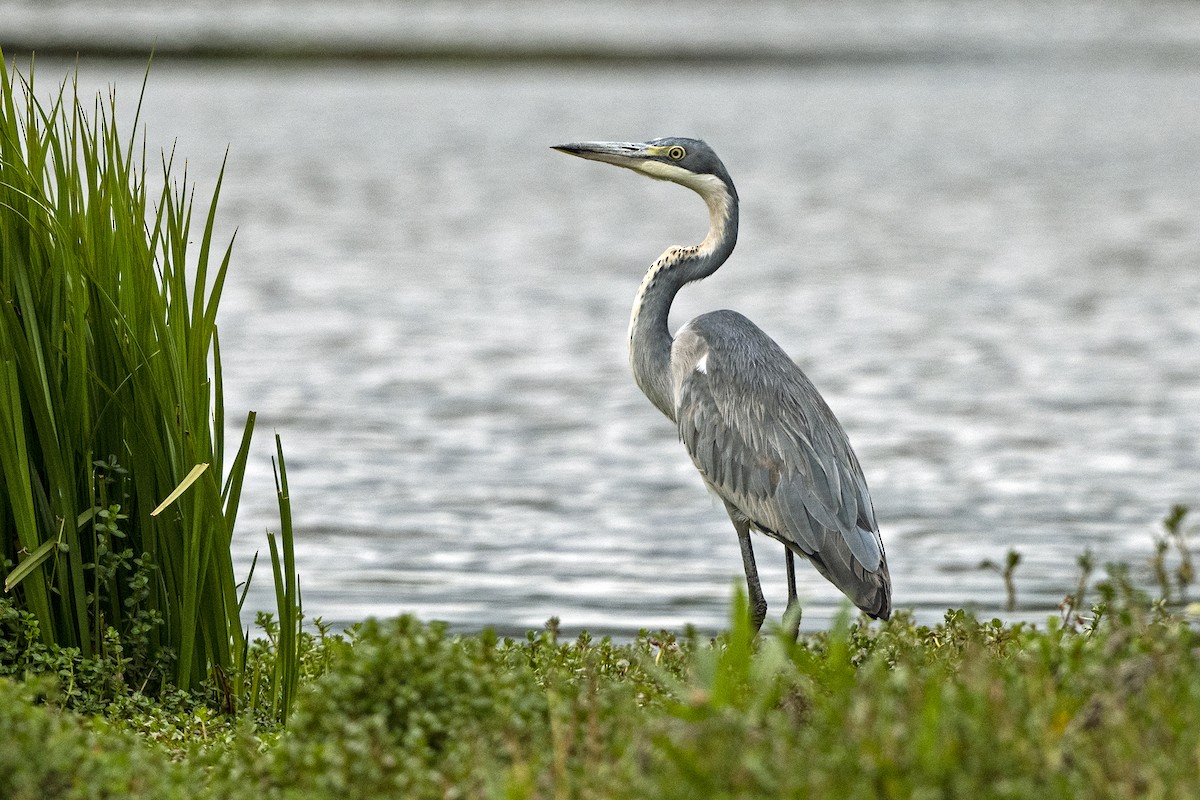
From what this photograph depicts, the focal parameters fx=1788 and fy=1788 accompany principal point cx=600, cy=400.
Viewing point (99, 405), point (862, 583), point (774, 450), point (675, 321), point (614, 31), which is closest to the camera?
point (99, 405)

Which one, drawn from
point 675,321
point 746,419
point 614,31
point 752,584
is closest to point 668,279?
point 746,419

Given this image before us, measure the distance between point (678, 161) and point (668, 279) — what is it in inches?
17.1

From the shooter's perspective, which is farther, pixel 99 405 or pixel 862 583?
pixel 862 583

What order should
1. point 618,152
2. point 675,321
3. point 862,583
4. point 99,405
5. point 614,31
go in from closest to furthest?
point 99,405 < point 862,583 < point 618,152 < point 675,321 < point 614,31

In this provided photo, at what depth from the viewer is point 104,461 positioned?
16.5 ft

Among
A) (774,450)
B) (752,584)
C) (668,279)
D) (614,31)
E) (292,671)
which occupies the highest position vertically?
(614,31)

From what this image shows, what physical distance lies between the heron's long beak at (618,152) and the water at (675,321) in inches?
71.3

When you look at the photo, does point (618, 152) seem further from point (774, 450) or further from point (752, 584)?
point (752, 584)

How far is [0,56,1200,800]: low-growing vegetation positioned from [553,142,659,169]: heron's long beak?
1791 millimetres

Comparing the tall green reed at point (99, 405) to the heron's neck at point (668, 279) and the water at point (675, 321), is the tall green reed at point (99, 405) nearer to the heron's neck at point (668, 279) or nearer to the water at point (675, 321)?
the heron's neck at point (668, 279)

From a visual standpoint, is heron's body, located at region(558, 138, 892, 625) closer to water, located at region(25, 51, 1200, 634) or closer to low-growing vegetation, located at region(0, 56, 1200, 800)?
low-growing vegetation, located at region(0, 56, 1200, 800)

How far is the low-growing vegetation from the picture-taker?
329 centimetres

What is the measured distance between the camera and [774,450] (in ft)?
19.5

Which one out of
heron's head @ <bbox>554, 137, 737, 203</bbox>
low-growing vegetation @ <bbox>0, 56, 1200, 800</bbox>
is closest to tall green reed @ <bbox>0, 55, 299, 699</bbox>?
low-growing vegetation @ <bbox>0, 56, 1200, 800</bbox>
